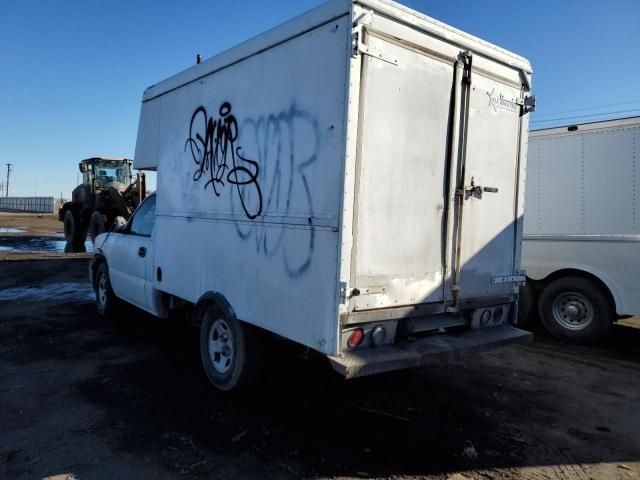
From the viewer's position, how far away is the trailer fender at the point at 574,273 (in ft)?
19.6

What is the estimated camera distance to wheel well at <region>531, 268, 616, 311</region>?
613 centimetres

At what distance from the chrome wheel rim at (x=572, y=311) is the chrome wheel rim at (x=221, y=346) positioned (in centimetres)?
459

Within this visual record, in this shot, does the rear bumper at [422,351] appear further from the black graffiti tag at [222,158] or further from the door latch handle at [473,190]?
the black graffiti tag at [222,158]

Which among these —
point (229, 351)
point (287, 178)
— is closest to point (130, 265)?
point (229, 351)

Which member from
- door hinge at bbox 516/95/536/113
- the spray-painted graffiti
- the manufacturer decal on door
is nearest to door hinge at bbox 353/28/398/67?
the spray-painted graffiti

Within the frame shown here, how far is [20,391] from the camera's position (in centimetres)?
427

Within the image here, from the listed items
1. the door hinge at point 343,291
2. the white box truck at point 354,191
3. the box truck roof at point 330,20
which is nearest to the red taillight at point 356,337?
the white box truck at point 354,191

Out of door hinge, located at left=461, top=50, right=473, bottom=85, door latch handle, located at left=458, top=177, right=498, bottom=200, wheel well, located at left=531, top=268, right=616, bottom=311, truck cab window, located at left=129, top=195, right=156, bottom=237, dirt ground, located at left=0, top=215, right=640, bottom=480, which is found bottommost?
dirt ground, located at left=0, top=215, right=640, bottom=480

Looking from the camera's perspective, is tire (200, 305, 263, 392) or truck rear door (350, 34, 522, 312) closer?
truck rear door (350, 34, 522, 312)

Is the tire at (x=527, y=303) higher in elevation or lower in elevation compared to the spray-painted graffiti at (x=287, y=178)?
lower

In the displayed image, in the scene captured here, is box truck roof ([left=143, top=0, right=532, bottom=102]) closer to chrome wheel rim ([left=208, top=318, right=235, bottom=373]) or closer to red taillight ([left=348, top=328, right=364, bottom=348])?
red taillight ([left=348, top=328, right=364, bottom=348])

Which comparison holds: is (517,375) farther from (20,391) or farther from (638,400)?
(20,391)

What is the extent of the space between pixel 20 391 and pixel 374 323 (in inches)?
129

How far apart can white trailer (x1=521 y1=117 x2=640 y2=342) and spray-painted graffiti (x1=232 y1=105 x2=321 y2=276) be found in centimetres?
442
